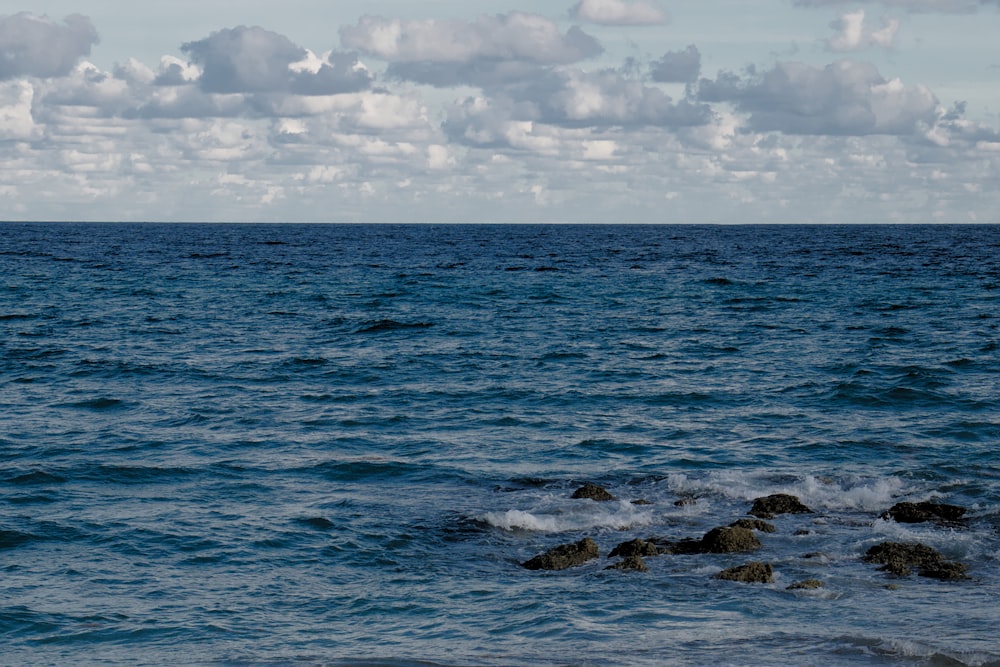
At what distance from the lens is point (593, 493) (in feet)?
70.1

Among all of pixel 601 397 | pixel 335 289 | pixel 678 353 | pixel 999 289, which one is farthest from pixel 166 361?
pixel 999 289

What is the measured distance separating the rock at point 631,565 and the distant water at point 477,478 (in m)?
0.29

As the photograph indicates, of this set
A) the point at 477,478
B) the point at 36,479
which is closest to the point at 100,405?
the point at 36,479

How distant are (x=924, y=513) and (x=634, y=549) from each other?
20.0 feet

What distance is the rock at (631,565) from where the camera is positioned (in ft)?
54.6

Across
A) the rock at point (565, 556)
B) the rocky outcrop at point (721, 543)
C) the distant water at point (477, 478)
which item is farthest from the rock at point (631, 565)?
the rocky outcrop at point (721, 543)

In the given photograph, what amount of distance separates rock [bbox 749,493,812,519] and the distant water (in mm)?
348

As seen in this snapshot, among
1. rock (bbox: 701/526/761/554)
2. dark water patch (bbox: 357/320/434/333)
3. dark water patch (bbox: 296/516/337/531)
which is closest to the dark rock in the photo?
rock (bbox: 701/526/761/554)

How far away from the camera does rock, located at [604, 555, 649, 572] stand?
54.6 feet

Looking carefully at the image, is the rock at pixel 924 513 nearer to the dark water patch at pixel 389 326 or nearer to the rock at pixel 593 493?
the rock at pixel 593 493

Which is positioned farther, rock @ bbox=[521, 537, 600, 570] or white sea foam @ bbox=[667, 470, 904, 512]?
white sea foam @ bbox=[667, 470, 904, 512]

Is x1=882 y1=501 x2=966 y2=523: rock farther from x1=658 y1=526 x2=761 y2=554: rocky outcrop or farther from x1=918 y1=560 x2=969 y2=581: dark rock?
x1=658 y1=526 x2=761 y2=554: rocky outcrop

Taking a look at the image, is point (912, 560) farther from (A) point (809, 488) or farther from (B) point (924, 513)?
(A) point (809, 488)

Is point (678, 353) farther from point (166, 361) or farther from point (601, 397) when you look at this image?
point (166, 361)
